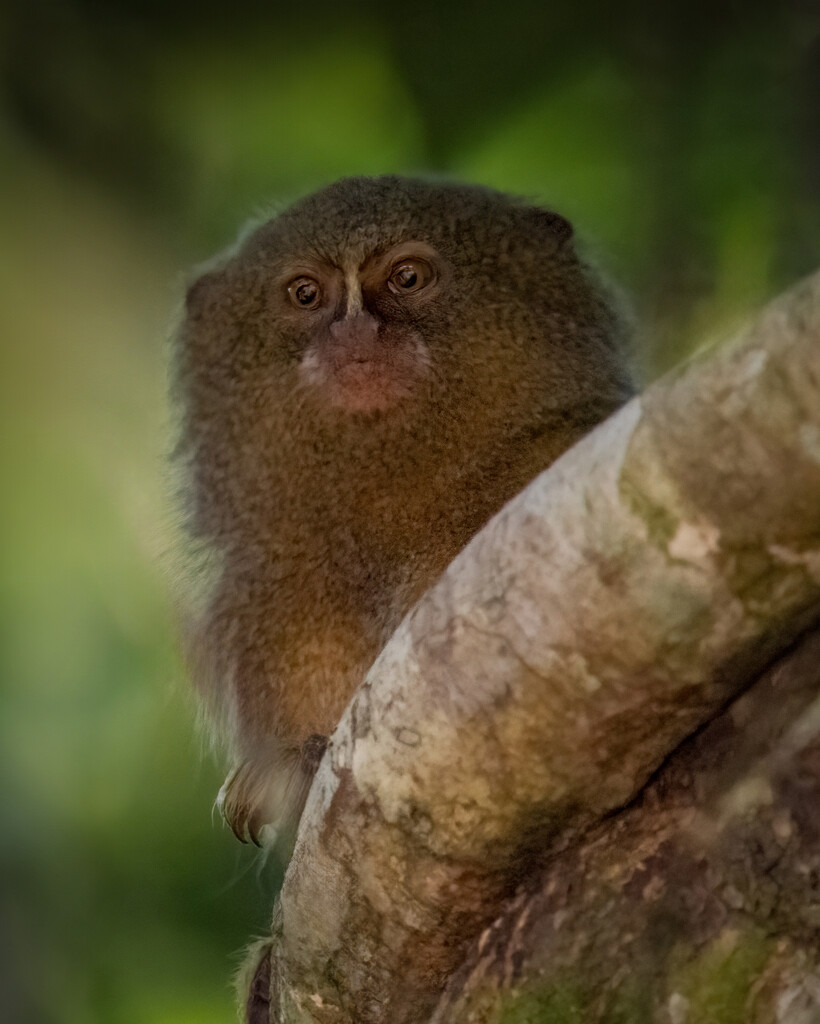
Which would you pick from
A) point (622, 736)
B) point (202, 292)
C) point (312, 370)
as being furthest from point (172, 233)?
point (622, 736)

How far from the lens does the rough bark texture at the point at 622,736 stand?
0.95 m

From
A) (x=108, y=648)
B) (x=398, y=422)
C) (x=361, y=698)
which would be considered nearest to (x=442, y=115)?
(x=398, y=422)

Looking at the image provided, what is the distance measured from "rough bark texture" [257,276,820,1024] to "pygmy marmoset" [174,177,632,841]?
0.51 metres

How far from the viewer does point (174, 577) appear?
2014 millimetres

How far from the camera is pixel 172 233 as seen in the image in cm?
225

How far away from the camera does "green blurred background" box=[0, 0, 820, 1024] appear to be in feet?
4.99

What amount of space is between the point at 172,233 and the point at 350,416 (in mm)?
642

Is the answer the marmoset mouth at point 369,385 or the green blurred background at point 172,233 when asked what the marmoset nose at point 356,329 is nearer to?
the marmoset mouth at point 369,385

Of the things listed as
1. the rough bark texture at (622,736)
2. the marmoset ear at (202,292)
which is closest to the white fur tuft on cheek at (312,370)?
the marmoset ear at (202,292)

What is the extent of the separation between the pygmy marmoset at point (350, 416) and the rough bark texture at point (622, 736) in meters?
0.51

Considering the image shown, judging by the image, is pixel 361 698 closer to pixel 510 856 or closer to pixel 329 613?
pixel 510 856

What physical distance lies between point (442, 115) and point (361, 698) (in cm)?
99

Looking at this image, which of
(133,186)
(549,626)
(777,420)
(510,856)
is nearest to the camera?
(777,420)

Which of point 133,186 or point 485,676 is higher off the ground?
point 133,186
